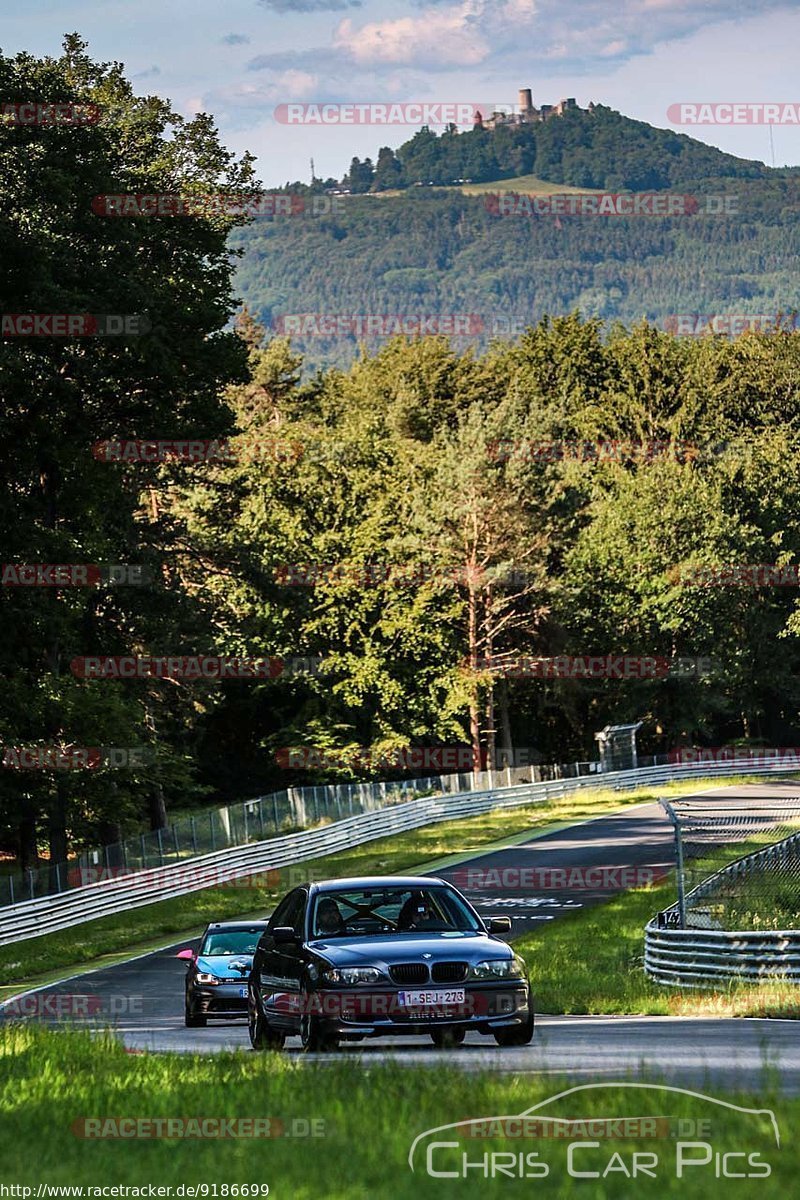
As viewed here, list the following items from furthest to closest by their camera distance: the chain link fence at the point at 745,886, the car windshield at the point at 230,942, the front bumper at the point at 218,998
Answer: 1. the chain link fence at the point at 745,886
2. the car windshield at the point at 230,942
3. the front bumper at the point at 218,998

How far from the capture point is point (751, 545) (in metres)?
87.2

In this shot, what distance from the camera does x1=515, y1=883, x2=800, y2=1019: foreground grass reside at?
18969 millimetres

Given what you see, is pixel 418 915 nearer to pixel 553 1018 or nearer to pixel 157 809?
pixel 553 1018

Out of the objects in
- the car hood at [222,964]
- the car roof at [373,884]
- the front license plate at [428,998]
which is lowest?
the car hood at [222,964]

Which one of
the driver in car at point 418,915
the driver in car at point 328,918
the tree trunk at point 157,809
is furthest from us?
the tree trunk at point 157,809

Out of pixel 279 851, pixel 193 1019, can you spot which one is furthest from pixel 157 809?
→ pixel 193 1019

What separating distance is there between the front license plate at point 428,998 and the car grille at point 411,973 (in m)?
0.10

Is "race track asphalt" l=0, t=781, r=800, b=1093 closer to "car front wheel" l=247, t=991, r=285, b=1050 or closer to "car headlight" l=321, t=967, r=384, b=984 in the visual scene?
"car front wheel" l=247, t=991, r=285, b=1050

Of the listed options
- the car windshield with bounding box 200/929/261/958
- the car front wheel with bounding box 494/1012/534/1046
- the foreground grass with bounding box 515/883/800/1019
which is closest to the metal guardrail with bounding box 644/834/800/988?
the foreground grass with bounding box 515/883/800/1019

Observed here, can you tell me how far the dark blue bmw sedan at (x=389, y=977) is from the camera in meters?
13.2

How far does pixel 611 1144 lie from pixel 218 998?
46.6 ft

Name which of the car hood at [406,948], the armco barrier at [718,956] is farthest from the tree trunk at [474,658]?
the car hood at [406,948]

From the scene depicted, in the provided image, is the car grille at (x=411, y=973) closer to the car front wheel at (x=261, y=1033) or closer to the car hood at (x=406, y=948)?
the car hood at (x=406, y=948)

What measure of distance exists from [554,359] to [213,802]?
3742 centimetres
